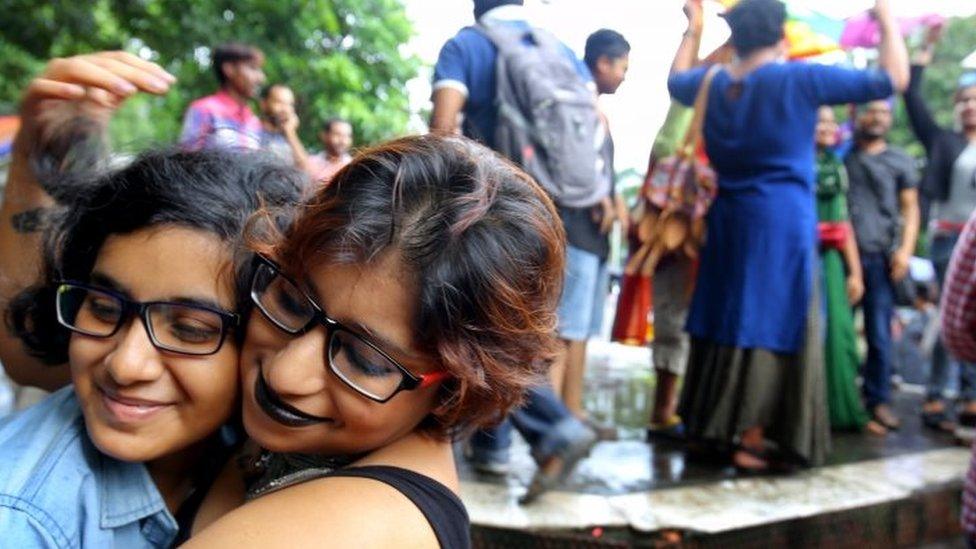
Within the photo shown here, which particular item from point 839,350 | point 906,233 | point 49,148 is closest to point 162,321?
point 49,148

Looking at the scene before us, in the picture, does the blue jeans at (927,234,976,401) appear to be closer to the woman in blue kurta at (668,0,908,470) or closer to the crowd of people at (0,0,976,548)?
the woman in blue kurta at (668,0,908,470)

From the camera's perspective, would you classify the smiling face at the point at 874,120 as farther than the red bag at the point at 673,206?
Yes

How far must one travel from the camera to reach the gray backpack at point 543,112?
3.33 meters

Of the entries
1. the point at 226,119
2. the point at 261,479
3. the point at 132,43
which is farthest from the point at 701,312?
the point at 132,43

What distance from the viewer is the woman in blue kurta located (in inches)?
140

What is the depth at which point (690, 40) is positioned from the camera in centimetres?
399

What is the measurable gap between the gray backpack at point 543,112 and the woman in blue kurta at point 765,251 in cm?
75

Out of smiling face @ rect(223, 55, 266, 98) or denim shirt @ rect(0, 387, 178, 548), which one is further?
smiling face @ rect(223, 55, 266, 98)

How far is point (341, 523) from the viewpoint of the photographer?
3.13 feet

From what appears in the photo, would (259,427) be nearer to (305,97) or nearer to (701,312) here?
(701,312)

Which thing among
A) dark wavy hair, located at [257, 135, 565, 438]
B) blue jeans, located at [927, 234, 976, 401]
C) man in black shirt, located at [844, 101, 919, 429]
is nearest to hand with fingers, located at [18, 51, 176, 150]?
dark wavy hair, located at [257, 135, 565, 438]

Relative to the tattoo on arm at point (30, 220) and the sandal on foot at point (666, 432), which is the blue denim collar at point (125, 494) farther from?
the sandal on foot at point (666, 432)

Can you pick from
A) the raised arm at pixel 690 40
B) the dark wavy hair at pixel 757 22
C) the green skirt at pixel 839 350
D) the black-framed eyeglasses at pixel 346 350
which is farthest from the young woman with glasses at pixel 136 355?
the green skirt at pixel 839 350

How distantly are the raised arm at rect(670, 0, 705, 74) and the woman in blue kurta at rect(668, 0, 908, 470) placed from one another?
0.81 ft
